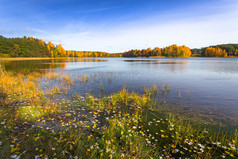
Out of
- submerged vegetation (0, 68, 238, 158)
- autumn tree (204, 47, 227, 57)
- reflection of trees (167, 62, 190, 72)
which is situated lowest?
submerged vegetation (0, 68, 238, 158)

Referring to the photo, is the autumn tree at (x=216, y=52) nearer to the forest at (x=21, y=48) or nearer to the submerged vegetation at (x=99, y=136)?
the submerged vegetation at (x=99, y=136)

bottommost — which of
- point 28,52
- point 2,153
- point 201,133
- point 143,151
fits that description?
point 201,133

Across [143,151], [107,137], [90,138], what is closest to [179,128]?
[143,151]

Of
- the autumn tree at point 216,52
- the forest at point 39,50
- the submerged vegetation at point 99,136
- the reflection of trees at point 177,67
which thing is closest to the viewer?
the submerged vegetation at point 99,136

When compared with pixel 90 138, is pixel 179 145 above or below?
below

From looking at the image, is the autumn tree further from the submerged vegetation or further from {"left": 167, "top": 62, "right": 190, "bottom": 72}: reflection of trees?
the submerged vegetation

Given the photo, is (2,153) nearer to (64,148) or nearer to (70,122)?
(64,148)

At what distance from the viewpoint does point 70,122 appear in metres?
7.73

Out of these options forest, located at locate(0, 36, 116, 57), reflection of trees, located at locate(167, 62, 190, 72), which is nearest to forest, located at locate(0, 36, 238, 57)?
forest, located at locate(0, 36, 116, 57)

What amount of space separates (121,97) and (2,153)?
31.1 ft

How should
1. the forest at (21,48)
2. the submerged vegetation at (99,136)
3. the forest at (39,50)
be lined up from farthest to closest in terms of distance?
the forest at (39,50) < the forest at (21,48) < the submerged vegetation at (99,136)

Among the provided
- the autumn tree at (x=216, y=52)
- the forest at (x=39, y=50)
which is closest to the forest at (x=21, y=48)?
the forest at (x=39, y=50)

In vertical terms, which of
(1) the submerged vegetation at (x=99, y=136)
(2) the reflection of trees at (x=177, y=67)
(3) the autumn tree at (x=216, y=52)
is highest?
(3) the autumn tree at (x=216, y=52)

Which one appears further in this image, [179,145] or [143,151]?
[179,145]
